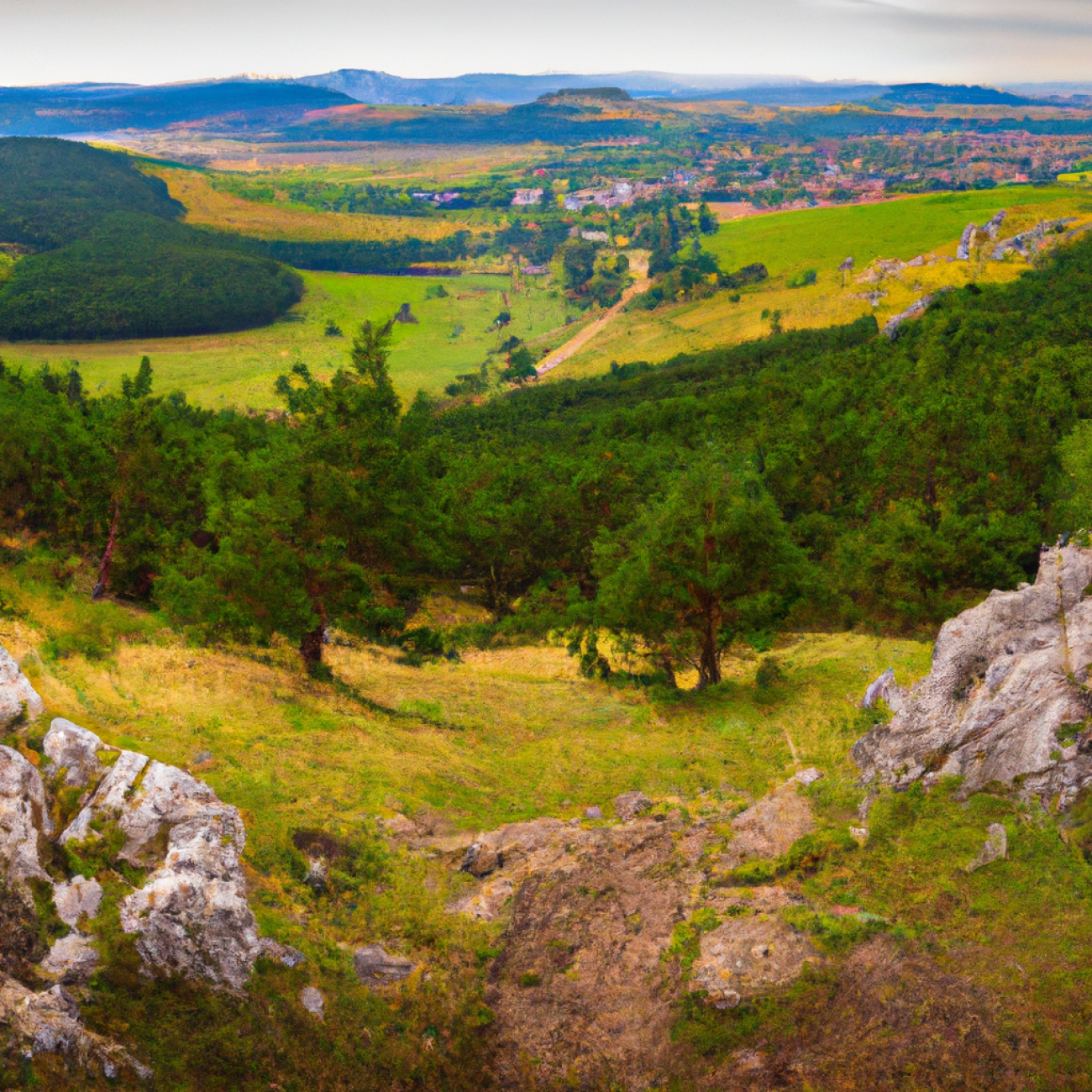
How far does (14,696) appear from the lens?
53.1 ft

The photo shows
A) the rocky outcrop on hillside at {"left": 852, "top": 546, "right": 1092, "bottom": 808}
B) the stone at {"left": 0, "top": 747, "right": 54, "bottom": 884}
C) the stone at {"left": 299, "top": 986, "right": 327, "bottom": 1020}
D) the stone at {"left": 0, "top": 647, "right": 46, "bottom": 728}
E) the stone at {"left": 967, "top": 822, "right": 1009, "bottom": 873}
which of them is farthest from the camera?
the rocky outcrop on hillside at {"left": 852, "top": 546, "right": 1092, "bottom": 808}

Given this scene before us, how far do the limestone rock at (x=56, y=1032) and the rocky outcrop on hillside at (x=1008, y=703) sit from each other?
17.1 m

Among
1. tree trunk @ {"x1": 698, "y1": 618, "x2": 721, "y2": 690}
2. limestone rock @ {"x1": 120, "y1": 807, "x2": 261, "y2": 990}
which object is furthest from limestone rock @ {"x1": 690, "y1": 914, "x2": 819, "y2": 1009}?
tree trunk @ {"x1": 698, "y1": 618, "x2": 721, "y2": 690}

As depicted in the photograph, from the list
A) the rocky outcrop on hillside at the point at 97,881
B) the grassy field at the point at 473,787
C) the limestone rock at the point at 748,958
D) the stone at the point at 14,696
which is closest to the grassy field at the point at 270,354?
the grassy field at the point at 473,787

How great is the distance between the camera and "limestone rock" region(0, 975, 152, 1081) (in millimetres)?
12141

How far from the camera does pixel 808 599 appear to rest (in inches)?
1218

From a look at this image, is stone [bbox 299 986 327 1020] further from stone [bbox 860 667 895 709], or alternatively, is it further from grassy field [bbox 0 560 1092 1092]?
stone [bbox 860 667 895 709]

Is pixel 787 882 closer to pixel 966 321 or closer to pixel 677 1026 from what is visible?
pixel 677 1026

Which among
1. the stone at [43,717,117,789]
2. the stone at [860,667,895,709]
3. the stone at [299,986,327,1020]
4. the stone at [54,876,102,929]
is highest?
the stone at [43,717,117,789]

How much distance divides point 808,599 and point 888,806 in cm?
1271

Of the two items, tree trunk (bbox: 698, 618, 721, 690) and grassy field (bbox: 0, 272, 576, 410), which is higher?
grassy field (bbox: 0, 272, 576, 410)

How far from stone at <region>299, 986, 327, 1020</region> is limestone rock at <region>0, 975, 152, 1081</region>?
2524 millimetres

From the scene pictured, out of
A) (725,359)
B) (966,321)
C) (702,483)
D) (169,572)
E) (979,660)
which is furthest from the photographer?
(725,359)

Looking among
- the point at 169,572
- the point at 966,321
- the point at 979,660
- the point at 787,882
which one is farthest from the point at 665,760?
the point at 966,321
